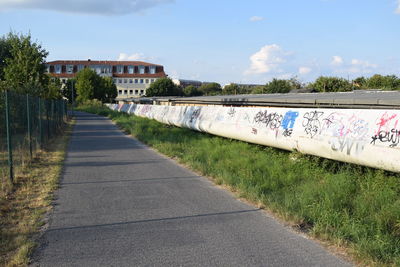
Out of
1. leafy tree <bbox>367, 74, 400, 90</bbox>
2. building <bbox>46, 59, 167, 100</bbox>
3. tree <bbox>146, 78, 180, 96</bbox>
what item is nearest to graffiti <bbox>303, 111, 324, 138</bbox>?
leafy tree <bbox>367, 74, 400, 90</bbox>

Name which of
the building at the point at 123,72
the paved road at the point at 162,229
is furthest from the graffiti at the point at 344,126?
the building at the point at 123,72

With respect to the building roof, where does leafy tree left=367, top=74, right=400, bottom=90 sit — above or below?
below

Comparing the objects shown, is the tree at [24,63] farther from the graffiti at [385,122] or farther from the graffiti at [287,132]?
the graffiti at [385,122]

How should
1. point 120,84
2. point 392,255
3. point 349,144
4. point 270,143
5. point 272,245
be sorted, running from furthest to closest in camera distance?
point 120,84 → point 270,143 → point 349,144 → point 272,245 → point 392,255

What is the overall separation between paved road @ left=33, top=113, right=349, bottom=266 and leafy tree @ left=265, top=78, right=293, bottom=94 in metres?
64.2

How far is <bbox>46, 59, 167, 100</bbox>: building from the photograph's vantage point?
4674 inches

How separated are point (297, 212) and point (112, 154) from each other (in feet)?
28.3

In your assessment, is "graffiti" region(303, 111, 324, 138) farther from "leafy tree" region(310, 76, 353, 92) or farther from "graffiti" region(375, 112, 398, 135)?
"leafy tree" region(310, 76, 353, 92)

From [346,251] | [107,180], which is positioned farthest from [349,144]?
[107,180]

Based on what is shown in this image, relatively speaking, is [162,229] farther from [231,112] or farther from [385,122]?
[231,112]

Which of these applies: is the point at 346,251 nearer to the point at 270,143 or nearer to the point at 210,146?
the point at 270,143

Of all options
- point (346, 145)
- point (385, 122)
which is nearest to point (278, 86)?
point (346, 145)

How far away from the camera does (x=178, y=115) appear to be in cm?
2228

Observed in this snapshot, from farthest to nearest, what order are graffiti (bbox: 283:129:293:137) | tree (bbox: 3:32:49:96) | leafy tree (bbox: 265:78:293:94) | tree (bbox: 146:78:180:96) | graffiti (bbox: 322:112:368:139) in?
tree (bbox: 146:78:180:96), leafy tree (bbox: 265:78:293:94), tree (bbox: 3:32:49:96), graffiti (bbox: 283:129:293:137), graffiti (bbox: 322:112:368:139)
